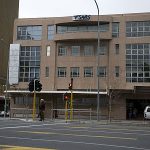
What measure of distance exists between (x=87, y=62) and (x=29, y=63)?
362 inches

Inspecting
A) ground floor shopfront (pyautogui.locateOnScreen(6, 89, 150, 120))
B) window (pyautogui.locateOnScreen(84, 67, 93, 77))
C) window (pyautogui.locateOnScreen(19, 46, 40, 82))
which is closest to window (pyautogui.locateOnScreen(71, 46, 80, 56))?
window (pyautogui.locateOnScreen(84, 67, 93, 77))

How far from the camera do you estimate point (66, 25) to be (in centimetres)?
5747

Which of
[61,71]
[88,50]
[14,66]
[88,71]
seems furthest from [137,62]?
[14,66]

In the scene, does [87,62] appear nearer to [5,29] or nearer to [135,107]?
[135,107]

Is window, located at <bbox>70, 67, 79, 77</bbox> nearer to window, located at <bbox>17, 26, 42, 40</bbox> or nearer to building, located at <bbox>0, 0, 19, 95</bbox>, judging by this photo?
window, located at <bbox>17, 26, 42, 40</bbox>

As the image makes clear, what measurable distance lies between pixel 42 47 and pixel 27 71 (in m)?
4.28

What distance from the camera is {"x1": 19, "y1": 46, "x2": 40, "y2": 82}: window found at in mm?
58031

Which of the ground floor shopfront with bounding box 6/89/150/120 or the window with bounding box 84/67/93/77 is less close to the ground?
the window with bounding box 84/67/93/77

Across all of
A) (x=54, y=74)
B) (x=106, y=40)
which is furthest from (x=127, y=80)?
(x=54, y=74)

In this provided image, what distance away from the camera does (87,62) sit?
55.7m

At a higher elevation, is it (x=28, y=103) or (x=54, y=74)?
(x=54, y=74)

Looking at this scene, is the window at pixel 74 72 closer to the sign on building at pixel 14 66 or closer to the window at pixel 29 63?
the window at pixel 29 63

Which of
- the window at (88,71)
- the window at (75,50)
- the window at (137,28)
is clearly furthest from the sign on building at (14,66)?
the window at (137,28)

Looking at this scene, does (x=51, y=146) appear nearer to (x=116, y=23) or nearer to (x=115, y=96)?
(x=115, y=96)
